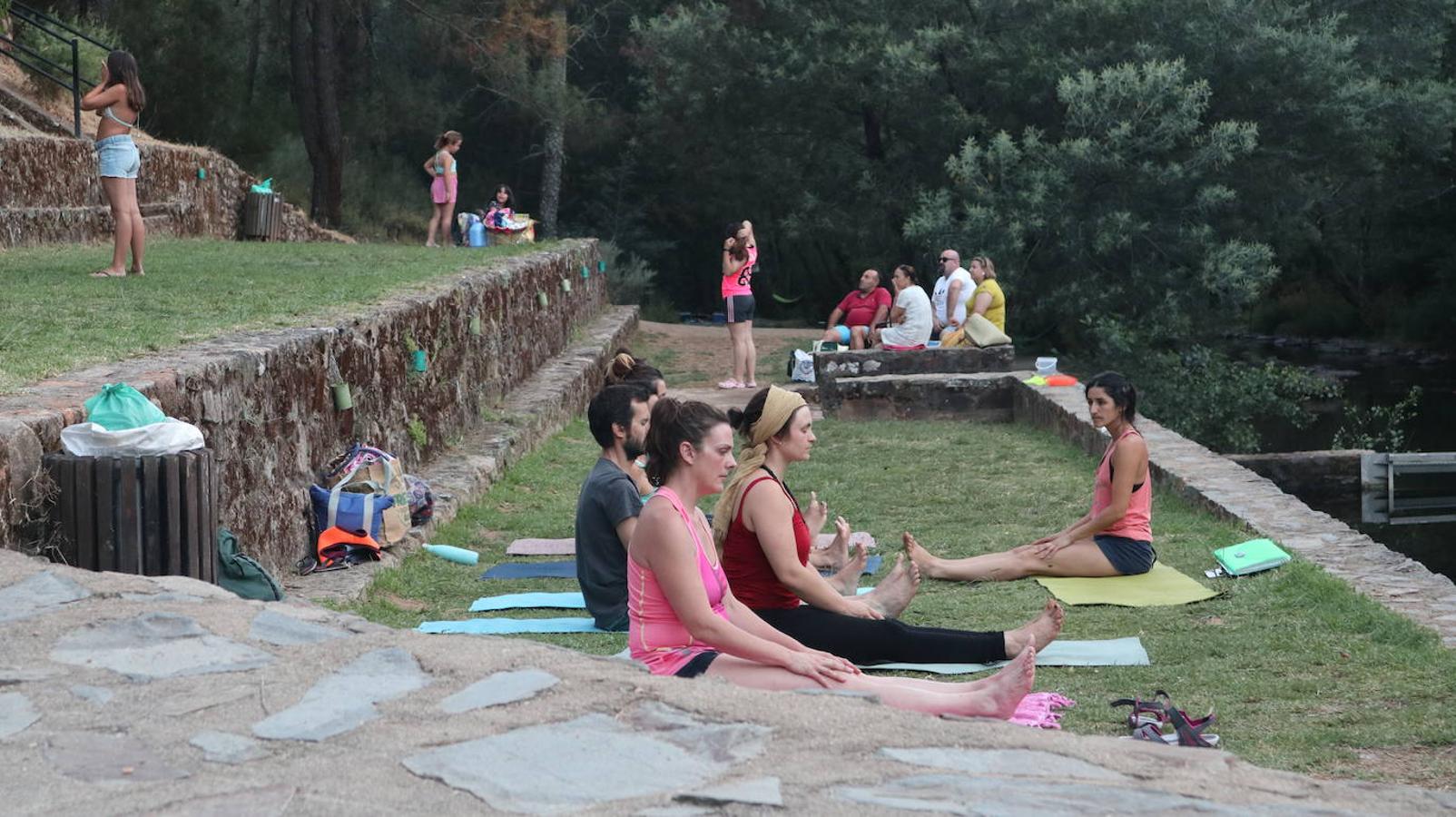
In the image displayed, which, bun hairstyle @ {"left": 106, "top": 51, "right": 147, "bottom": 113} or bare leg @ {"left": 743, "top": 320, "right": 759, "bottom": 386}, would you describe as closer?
bun hairstyle @ {"left": 106, "top": 51, "right": 147, "bottom": 113}

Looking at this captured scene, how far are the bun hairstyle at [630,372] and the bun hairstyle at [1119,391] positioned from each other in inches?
82.7

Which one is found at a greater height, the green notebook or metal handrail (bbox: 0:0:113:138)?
metal handrail (bbox: 0:0:113:138)

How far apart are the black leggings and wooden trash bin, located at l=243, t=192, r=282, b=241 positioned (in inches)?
Answer: 567

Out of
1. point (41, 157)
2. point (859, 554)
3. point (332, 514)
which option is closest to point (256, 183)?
point (41, 157)

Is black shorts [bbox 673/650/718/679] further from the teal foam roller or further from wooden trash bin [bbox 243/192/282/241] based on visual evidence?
wooden trash bin [bbox 243/192/282/241]

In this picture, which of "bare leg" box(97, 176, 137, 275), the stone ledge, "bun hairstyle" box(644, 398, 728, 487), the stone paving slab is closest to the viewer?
the stone paving slab

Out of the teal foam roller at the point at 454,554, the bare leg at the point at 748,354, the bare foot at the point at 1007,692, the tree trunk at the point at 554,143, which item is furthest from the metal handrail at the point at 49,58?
the bare foot at the point at 1007,692

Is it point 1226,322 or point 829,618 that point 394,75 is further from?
point 829,618

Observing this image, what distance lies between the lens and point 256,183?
19641mm

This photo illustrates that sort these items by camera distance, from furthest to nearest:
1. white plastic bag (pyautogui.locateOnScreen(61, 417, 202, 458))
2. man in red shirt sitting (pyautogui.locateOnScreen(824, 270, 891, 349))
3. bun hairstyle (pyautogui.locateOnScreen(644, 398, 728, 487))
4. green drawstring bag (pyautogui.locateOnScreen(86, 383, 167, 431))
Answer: man in red shirt sitting (pyautogui.locateOnScreen(824, 270, 891, 349)) < green drawstring bag (pyautogui.locateOnScreen(86, 383, 167, 431)) < white plastic bag (pyautogui.locateOnScreen(61, 417, 202, 458)) < bun hairstyle (pyautogui.locateOnScreen(644, 398, 728, 487))

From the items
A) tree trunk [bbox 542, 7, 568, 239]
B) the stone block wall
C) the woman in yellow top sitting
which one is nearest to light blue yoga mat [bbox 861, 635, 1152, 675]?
the stone block wall

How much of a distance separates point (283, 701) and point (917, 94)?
77.5 feet

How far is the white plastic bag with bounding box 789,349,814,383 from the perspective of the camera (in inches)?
670

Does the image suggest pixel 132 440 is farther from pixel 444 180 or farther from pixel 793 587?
pixel 444 180
